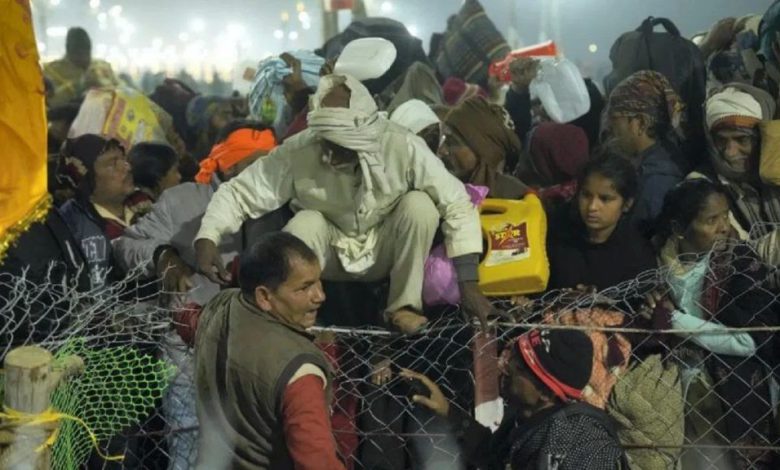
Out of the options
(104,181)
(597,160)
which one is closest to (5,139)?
(104,181)

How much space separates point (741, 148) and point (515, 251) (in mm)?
1357

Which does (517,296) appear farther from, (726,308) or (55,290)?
(55,290)

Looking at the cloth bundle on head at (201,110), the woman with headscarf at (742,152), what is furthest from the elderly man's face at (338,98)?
the cloth bundle on head at (201,110)

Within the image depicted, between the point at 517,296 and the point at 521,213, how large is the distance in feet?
1.27

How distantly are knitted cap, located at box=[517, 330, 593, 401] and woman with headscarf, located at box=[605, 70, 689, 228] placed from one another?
203cm

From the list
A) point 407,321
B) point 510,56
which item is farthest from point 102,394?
point 510,56

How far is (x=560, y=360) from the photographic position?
4051 millimetres

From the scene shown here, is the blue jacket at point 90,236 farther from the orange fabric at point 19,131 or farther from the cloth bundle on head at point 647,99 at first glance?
the cloth bundle on head at point 647,99

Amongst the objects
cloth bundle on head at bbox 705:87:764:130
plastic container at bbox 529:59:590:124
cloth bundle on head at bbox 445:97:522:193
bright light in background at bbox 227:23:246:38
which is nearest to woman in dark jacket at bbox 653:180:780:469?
cloth bundle on head at bbox 705:87:764:130

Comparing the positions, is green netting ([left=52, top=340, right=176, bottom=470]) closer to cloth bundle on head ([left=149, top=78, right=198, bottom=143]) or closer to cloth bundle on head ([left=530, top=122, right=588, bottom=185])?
cloth bundle on head ([left=530, top=122, right=588, bottom=185])

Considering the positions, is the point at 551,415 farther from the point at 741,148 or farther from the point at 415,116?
the point at 415,116

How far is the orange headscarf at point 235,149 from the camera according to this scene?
6227 mm

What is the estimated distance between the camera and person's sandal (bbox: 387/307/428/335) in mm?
5078

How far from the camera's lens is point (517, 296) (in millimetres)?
5258
